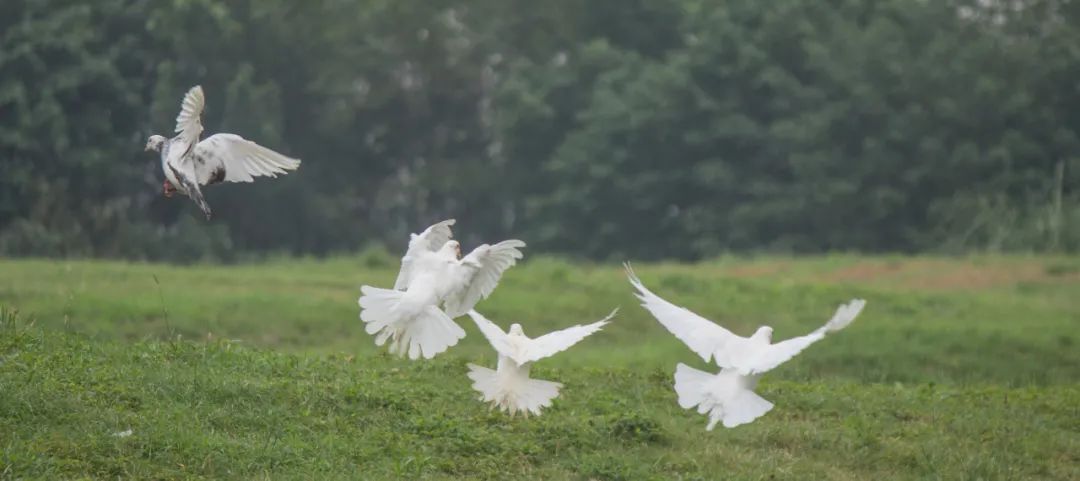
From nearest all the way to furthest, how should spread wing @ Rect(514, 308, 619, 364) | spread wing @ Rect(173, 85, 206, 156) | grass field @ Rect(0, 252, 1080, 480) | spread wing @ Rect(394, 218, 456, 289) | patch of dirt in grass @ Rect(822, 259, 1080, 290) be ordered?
1. grass field @ Rect(0, 252, 1080, 480)
2. spread wing @ Rect(514, 308, 619, 364)
3. spread wing @ Rect(173, 85, 206, 156)
4. spread wing @ Rect(394, 218, 456, 289)
5. patch of dirt in grass @ Rect(822, 259, 1080, 290)

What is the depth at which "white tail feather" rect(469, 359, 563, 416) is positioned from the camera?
10.8m

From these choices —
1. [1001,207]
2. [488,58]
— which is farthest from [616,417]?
[488,58]

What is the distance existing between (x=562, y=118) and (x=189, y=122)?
33.6 meters

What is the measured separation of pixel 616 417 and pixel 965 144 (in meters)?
29.1

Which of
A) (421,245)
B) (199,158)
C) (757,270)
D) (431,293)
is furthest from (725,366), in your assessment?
(757,270)

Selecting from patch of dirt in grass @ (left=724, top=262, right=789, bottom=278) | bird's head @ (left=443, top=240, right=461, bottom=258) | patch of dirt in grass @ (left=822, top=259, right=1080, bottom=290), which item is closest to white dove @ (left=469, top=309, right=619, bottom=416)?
bird's head @ (left=443, top=240, right=461, bottom=258)

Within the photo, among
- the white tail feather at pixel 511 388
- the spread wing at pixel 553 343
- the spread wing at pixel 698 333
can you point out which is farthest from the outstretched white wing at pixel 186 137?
the spread wing at pixel 698 333

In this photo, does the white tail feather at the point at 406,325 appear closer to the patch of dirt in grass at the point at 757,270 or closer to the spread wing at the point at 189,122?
the spread wing at the point at 189,122

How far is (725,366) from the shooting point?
421 inches

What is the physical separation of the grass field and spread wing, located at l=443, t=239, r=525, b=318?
0.58 metres

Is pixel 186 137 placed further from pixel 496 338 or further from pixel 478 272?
pixel 496 338

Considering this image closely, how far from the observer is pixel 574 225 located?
42719mm

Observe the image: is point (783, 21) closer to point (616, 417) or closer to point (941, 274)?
point (941, 274)

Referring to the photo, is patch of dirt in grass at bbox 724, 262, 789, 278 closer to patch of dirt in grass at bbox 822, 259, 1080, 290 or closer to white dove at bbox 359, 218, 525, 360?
patch of dirt in grass at bbox 822, 259, 1080, 290
